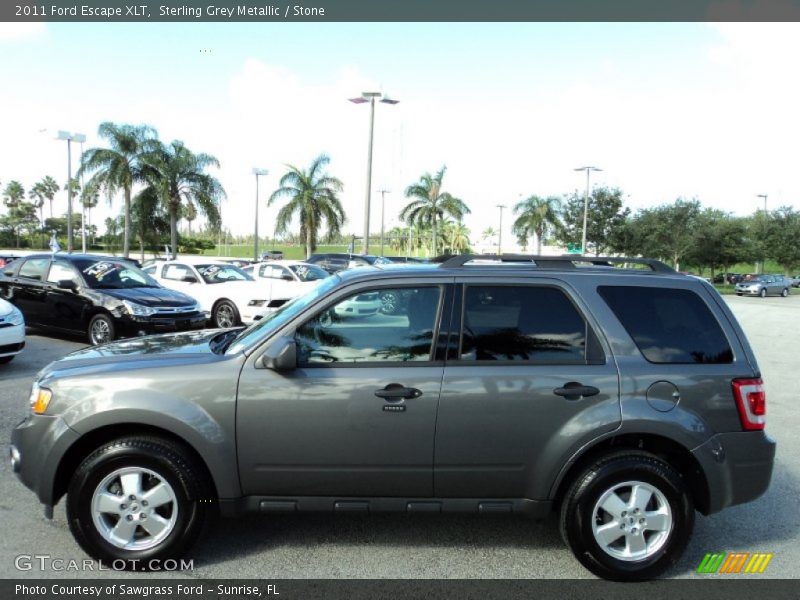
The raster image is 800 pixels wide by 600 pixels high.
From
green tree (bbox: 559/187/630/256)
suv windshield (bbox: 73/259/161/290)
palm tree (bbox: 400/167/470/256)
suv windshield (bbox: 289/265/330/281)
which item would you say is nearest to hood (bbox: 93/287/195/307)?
suv windshield (bbox: 73/259/161/290)

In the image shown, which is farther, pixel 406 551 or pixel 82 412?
pixel 406 551

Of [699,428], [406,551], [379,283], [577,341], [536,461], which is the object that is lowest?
[406,551]

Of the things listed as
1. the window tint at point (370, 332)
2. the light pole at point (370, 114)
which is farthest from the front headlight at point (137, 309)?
the light pole at point (370, 114)

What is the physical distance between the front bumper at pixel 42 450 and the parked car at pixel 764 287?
1656 inches

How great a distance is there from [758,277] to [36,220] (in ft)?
321

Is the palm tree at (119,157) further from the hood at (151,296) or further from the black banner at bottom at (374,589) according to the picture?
the black banner at bottom at (374,589)

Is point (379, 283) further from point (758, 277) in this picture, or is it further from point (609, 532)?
point (758, 277)

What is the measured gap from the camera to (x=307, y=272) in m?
18.1

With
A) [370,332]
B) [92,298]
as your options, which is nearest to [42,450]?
[370,332]

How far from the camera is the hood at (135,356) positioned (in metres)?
3.57

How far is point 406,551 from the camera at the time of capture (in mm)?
3781

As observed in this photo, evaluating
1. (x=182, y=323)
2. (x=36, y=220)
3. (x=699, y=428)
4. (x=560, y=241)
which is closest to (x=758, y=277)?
(x=560, y=241)

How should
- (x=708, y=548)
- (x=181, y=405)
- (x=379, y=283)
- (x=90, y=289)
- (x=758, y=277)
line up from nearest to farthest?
(x=181, y=405), (x=379, y=283), (x=708, y=548), (x=90, y=289), (x=758, y=277)

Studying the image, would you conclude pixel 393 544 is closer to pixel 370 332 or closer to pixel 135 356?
pixel 370 332
